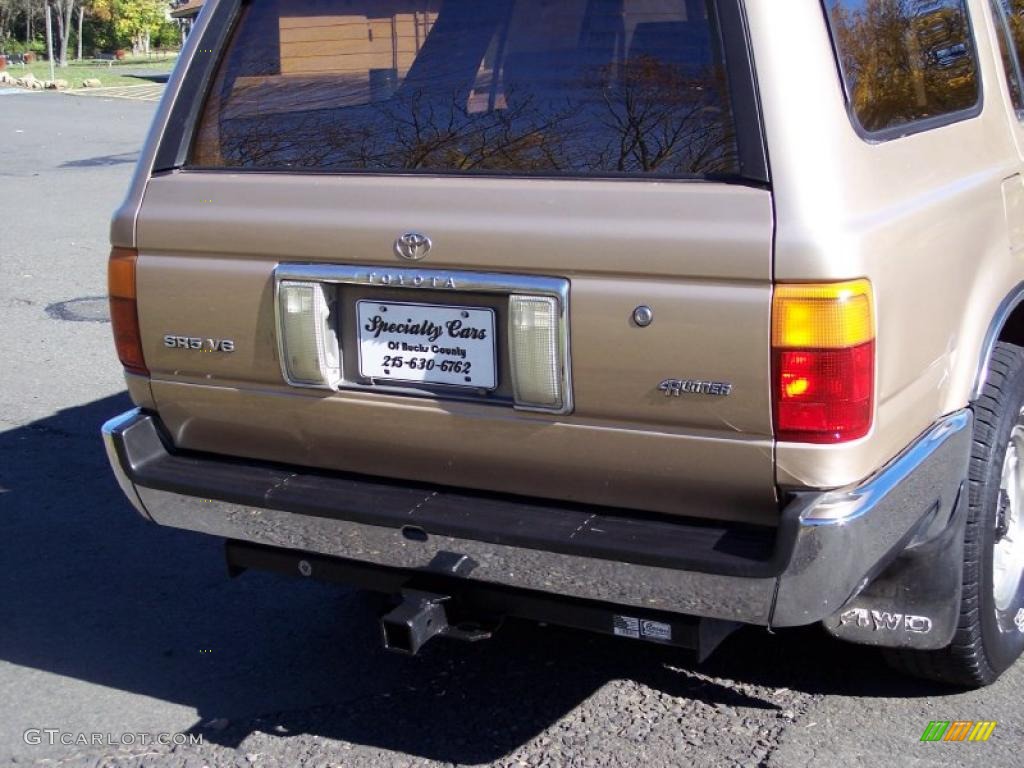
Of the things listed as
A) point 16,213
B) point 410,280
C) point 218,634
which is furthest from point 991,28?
point 16,213

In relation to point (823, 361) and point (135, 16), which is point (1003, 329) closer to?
point (823, 361)

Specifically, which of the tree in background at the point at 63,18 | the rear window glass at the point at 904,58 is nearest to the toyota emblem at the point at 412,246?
the rear window glass at the point at 904,58

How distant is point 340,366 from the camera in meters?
3.28

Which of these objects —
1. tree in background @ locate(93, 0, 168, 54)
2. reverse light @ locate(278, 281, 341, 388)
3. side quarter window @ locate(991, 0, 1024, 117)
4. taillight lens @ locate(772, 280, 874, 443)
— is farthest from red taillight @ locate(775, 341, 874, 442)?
tree in background @ locate(93, 0, 168, 54)

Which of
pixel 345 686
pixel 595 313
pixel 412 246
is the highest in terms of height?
pixel 412 246

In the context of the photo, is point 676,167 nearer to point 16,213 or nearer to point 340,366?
point 340,366

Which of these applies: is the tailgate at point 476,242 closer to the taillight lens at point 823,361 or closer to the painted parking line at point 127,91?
the taillight lens at point 823,361

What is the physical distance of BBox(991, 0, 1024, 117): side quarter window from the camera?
3863 mm

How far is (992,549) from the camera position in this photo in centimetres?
347

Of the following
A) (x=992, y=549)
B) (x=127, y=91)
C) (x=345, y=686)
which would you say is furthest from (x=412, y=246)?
(x=127, y=91)

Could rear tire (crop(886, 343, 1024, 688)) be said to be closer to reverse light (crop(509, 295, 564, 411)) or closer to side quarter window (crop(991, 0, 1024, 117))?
side quarter window (crop(991, 0, 1024, 117))

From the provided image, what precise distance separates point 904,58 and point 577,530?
152 cm

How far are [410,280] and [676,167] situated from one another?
70 cm

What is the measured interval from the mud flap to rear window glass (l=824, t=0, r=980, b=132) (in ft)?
3.35
